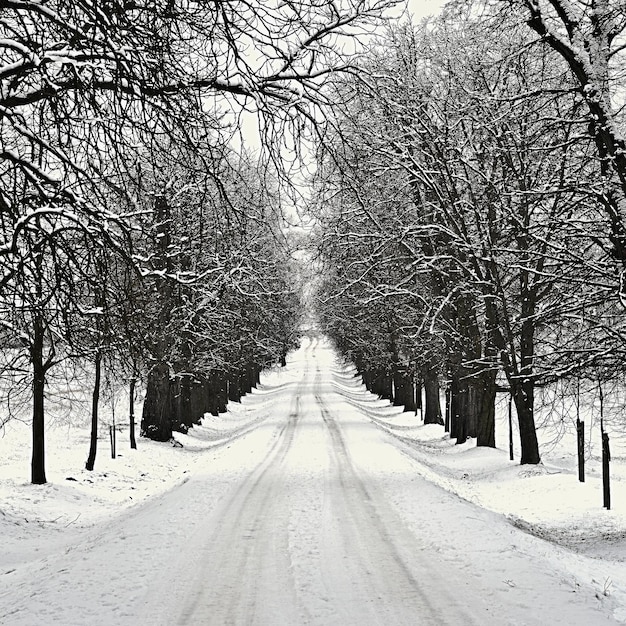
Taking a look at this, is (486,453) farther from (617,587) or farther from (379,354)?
(379,354)

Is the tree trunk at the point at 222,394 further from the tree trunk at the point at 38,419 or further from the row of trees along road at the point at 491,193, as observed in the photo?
the tree trunk at the point at 38,419

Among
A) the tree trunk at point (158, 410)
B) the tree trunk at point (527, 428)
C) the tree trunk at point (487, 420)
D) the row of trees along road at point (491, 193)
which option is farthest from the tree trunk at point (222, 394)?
the tree trunk at point (527, 428)

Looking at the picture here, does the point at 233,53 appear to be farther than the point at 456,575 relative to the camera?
No

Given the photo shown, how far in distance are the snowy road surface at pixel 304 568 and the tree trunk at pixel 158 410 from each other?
1288cm

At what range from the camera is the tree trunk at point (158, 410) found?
83.7 feet

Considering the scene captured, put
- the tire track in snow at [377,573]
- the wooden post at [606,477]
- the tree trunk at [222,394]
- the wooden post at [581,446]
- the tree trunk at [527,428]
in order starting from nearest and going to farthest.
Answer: the tire track in snow at [377,573] → the wooden post at [606,477] → the wooden post at [581,446] → the tree trunk at [527,428] → the tree trunk at [222,394]

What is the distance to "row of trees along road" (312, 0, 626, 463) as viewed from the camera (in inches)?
385

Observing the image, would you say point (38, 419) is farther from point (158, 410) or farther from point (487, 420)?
point (487, 420)

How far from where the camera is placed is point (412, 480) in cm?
1368

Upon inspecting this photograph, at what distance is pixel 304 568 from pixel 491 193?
1291 centimetres

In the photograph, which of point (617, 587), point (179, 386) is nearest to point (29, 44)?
point (617, 587)

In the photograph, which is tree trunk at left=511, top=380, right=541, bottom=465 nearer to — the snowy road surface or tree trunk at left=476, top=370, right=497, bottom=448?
tree trunk at left=476, top=370, right=497, bottom=448

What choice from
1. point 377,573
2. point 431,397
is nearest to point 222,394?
point 431,397

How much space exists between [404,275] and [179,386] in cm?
1031
